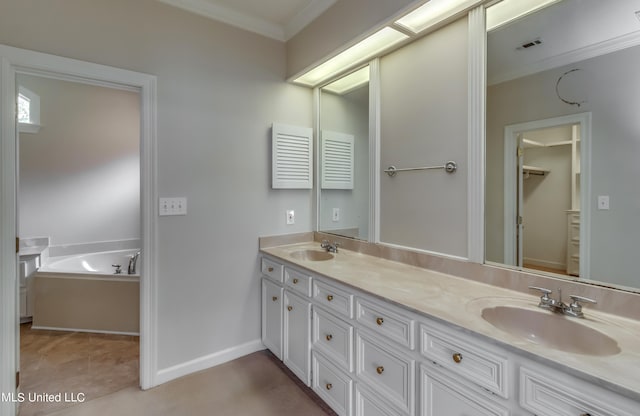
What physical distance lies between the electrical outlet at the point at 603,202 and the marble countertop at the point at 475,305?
1.31ft

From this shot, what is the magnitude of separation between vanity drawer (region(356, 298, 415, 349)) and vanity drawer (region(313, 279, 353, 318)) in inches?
2.6

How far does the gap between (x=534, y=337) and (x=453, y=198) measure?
0.74 m

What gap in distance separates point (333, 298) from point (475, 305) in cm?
72

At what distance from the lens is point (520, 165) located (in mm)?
1395

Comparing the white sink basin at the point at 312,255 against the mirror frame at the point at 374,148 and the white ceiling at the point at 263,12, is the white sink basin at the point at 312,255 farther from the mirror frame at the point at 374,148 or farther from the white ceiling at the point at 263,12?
the white ceiling at the point at 263,12

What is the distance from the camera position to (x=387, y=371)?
51.3 inches

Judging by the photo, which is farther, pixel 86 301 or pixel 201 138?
pixel 86 301

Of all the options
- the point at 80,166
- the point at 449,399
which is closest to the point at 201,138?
the point at 449,399

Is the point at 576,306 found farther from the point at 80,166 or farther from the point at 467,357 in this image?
the point at 80,166

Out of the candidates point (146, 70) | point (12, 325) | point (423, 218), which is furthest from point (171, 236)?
point (423, 218)

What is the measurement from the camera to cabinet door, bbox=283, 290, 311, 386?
182cm

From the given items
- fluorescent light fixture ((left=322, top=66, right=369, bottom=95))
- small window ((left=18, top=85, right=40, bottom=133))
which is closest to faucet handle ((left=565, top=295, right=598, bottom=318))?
fluorescent light fixture ((left=322, top=66, right=369, bottom=95))

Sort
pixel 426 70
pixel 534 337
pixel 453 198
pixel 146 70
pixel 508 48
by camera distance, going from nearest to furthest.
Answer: pixel 534 337 → pixel 508 48 → pixel 453 198 → pixel 426 70 → pixel 146 70

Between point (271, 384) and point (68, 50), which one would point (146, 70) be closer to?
point (68, 50)
